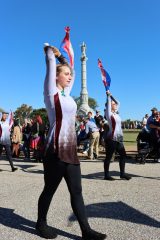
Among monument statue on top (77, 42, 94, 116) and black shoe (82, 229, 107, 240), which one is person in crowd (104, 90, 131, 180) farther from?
monument statue on top (77, 42, 94, 116)

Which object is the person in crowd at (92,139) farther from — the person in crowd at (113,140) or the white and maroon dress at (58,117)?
the white and maroon dress at (58,117)

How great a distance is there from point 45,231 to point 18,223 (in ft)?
2.42

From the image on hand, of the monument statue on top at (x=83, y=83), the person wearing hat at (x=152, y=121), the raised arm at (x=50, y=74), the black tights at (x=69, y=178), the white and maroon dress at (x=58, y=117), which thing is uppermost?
the monument statue on top at (x=83, y=83)

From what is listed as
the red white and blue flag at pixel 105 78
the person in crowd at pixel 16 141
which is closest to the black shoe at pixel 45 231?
the red white and blue flag at pixel 105 78

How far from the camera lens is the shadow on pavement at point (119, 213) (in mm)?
5062

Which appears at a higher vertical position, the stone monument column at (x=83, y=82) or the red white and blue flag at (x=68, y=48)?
the stone monument column at (x=83, y=82)

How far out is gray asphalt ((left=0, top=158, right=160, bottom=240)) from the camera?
4.63m

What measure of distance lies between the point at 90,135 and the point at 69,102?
10749 mm

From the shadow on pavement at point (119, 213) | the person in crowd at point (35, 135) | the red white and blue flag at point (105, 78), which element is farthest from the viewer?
the person in crowd at point (35, 135)

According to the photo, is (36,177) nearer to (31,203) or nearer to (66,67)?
(31,203)

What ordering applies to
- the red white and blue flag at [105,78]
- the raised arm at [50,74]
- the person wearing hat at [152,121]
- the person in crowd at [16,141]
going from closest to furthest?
the raised arm at [50,74]
the red white and blue flag at [105,78]
the person wearing hat at [152,121]
the person in crowd at [16,141]

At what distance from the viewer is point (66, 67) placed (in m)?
4.58

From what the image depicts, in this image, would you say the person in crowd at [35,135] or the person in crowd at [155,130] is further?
the person in crowd at [35,135]

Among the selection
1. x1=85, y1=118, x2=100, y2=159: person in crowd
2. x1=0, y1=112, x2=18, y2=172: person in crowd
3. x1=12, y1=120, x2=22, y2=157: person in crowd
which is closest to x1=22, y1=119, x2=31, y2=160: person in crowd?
x1=12, y1=120, x2=22, y2=157: person in crowd
